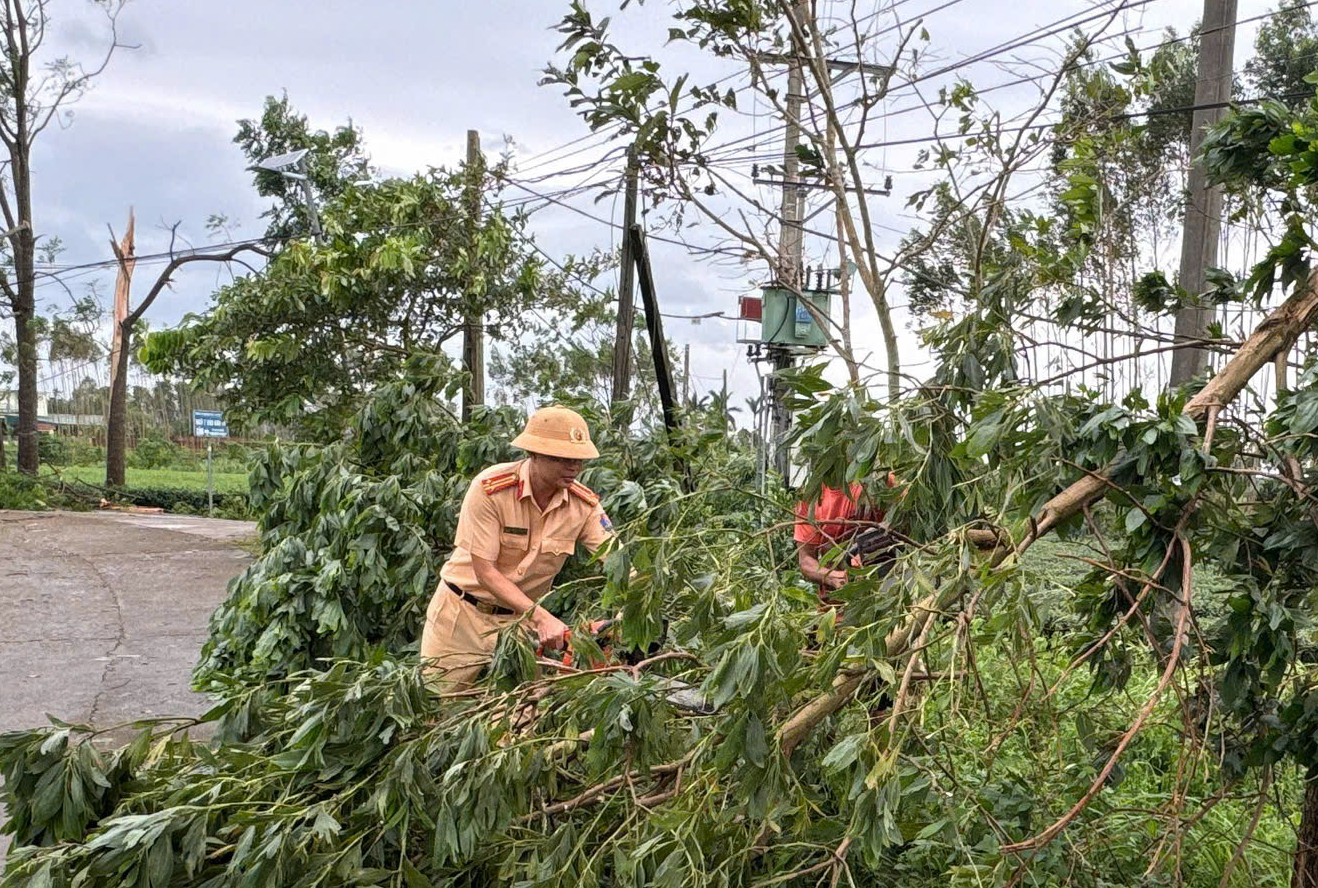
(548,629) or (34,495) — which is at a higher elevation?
(548,629)

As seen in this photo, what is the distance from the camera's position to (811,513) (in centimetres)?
301

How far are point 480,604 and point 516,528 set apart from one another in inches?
13.0

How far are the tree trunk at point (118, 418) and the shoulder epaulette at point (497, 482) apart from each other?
66.4ft

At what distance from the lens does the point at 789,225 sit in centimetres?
678

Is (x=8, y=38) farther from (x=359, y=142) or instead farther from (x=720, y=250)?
(x=720, y=250)

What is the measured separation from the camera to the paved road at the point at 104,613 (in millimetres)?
7148

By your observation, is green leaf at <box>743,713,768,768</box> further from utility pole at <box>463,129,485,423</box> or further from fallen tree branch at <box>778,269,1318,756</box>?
utility pole at <box>463,129,485,423</box>

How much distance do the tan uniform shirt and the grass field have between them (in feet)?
78.0

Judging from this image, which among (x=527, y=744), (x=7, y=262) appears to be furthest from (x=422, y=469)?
(x=7, y=262)

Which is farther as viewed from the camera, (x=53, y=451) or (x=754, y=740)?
(x=53, y=451)

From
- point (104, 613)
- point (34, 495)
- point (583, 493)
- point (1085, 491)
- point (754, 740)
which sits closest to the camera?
point (754, 740)

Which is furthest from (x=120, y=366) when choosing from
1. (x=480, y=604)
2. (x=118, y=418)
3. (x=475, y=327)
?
(x=480, y=604)

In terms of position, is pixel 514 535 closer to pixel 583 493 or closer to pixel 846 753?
pixel 583 493

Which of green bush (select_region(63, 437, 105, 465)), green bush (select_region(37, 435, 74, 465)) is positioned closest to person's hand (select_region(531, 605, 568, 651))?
green bush (select_region(37, 435, 74, 465))
